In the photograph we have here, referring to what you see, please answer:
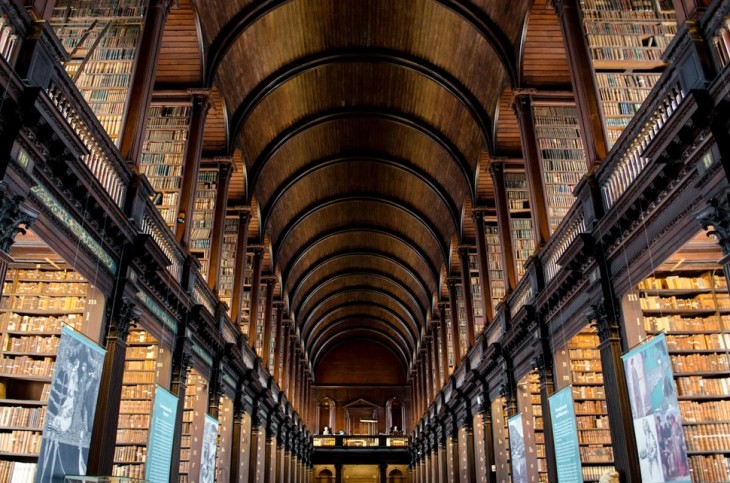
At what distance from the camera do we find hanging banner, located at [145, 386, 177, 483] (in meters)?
7.49

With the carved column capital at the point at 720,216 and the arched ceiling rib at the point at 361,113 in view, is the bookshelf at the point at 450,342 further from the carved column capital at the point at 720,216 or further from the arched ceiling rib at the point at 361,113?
the carved column capital at the point at 720,216

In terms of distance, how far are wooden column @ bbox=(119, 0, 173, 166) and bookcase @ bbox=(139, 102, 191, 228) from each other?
235 centimetres

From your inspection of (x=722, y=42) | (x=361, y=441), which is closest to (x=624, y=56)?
(x=722, y=42)

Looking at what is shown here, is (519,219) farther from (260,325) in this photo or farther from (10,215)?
(10,215)

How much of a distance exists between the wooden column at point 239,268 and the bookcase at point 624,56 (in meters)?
9.06

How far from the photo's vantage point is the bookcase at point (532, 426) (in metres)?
10.1

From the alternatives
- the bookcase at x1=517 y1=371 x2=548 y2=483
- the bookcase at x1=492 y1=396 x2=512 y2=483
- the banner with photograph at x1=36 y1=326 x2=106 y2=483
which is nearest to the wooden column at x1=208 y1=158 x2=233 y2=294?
the banner with photograph at x1=36 y1=326 x2=106 y2=483

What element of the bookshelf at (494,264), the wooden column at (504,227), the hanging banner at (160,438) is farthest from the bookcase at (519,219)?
the hanging banner at (160,438)

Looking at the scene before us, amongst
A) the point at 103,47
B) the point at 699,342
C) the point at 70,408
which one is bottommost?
the point at 70,408

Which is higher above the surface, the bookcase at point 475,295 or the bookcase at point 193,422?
the bookcase at point 475,295

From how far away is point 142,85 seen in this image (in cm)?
803

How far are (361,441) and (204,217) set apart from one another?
826 inches

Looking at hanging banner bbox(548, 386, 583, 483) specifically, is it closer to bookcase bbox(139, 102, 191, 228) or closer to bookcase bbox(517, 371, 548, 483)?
bookcase bbox(517, 371, 548, 483)

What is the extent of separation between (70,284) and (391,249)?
61.8 feet
